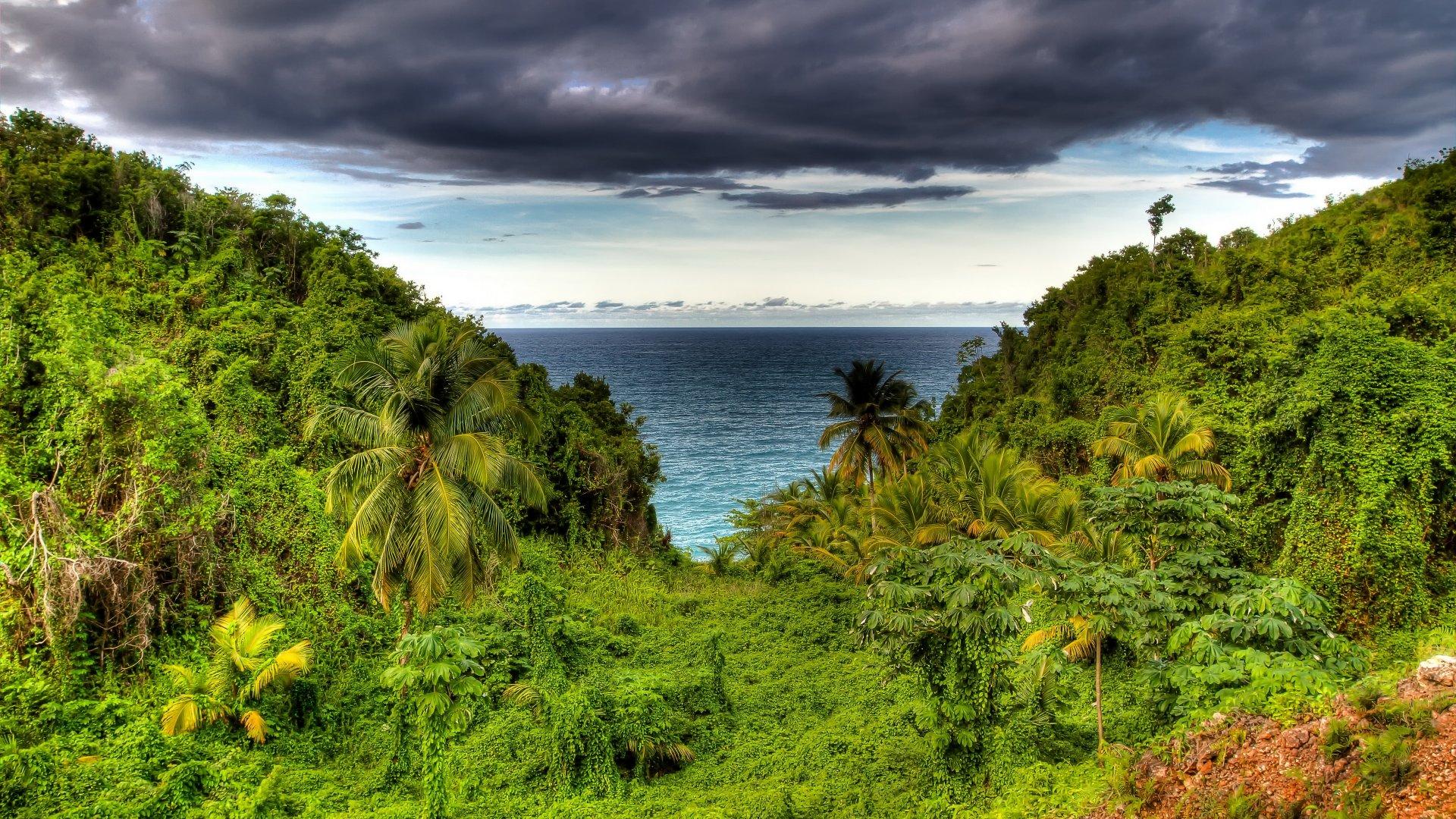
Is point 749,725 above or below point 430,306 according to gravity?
below

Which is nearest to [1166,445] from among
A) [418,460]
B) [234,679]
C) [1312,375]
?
[1312,375]

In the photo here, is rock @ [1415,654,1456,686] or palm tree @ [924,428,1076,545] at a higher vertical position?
rock @ [1415,654,1456,686]

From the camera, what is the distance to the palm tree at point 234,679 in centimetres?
1050

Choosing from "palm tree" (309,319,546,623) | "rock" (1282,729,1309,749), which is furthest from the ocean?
"rock" (1282,729,1309,749)

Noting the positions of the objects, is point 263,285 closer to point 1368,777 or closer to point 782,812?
point 782,812

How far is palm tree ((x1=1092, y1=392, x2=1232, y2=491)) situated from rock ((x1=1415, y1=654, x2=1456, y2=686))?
10817mm

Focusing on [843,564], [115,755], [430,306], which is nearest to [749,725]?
[115,755]

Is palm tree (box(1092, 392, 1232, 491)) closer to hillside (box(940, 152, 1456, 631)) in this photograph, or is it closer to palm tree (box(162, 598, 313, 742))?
hillside (box(940, 152, 1456, 631))

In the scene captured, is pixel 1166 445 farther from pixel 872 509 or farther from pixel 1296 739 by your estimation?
pixel 1296 739

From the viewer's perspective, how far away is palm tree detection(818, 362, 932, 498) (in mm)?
28016

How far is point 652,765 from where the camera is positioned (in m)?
12.1

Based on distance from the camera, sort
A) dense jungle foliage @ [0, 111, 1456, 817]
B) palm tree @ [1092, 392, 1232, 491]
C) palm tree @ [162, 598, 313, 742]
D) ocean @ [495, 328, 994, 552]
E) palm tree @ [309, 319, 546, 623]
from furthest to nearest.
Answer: ocean @ [495, 328, 994, 552]
palm tree @ [1092, 392, 1232, 491]
palm tree @ [309, 319, 546, 623]
palm tree @ [162, 598, 313, 742]
dense jungle foliage @ [0, 111, 1456, 817]

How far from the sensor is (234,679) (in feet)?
36.9

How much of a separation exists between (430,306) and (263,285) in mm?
5165
